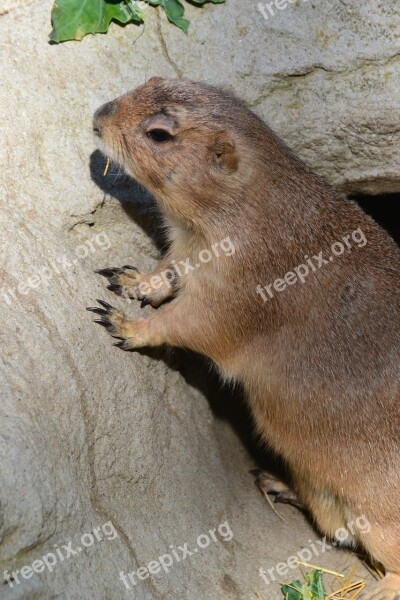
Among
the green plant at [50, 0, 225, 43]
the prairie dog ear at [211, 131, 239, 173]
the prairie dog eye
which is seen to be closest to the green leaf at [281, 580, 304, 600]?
the prairie dog ear at [211, 131, 239, 173]

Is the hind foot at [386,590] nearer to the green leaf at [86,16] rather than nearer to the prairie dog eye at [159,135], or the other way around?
the prairie dog eye at [159,135]

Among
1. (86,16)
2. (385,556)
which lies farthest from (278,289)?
(86,16)

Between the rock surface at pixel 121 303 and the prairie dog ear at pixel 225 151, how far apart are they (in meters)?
0.90

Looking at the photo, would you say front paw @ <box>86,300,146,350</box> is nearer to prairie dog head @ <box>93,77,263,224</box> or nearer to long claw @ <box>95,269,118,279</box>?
long claw @ <box>95,269,118,279</box>

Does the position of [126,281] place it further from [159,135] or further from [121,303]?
[159,135]

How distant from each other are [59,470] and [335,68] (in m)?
3.64

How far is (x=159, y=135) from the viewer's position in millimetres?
4660

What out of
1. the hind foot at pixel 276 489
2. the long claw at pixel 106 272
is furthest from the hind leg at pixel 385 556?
the long claw at pixel 106 272

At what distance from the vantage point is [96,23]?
5.23 metres

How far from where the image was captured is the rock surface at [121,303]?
4000 millimetres

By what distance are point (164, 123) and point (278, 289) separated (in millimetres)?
1303

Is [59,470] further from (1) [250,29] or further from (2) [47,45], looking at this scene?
(1) [250,29]

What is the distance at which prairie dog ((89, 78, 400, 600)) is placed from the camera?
4723mm

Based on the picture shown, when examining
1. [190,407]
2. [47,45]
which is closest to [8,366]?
[190,407]
